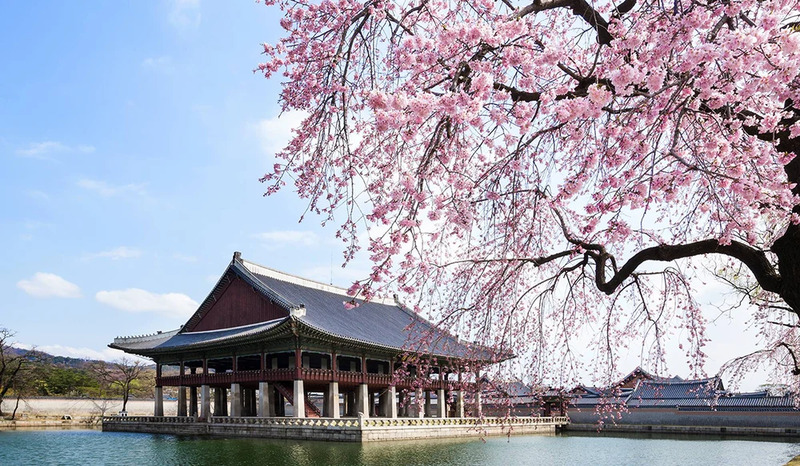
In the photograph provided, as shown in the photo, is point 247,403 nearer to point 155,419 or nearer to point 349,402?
point 155,419

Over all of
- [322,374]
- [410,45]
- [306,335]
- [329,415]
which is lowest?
[329,415]

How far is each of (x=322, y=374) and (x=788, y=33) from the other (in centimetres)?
2631

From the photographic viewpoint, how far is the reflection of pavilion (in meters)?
28.2

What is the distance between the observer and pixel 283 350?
93.7 feet

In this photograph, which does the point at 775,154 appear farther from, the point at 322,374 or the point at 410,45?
the point at 322,374

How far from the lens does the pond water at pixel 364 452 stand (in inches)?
739

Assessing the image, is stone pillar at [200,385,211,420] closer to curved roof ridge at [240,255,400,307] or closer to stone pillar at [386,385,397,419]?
curved roof ridge at [240,255,400,307]

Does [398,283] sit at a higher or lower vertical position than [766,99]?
lower

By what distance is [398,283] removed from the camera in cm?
648

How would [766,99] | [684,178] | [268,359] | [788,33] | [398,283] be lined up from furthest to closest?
1. [268,359]
2. [398,283]
3. [766,99]
4. [684,178]
5. [788,33]

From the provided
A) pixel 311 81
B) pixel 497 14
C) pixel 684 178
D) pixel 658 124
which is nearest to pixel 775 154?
pixel 684 178

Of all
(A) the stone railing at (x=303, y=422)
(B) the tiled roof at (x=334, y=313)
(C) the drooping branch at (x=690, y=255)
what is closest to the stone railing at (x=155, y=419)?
(A) the stone railing at (x=303, y=422)

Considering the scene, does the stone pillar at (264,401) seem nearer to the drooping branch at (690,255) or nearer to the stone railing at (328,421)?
the stone railing at (328,421)

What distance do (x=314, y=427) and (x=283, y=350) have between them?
4.94 m
